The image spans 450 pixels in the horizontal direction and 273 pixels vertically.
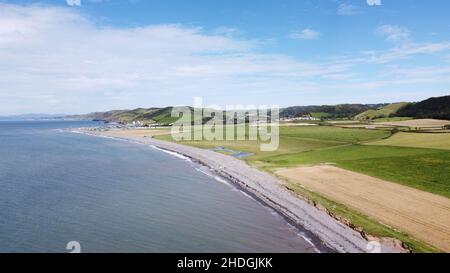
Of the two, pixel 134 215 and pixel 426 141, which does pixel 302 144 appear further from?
pixel 134 215

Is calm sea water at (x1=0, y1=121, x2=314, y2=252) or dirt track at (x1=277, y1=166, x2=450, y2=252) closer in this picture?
calm sea water at (x1=0, y1=121, x2=314, y2=252)

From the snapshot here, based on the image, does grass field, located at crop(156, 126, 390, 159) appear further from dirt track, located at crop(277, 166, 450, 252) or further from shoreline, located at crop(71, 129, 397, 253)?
dirt track, located at crop(277, 166, 450, 252)

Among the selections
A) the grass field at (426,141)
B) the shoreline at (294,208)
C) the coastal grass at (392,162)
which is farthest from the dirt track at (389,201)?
the grass field at (426,141)

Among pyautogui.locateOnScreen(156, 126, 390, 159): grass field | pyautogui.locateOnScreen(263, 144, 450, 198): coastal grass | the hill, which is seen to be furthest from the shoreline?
the hill

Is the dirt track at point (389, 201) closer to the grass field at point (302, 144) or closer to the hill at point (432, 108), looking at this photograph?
the grass field at point (302, 144)

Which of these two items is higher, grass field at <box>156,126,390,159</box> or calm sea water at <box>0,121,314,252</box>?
grass field at <box>156,126,390,159</box>

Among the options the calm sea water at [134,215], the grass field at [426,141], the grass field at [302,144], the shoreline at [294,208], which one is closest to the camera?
the shoreline at [294,208]
